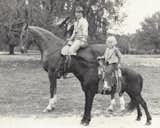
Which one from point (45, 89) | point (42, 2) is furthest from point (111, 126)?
point (42, 2)

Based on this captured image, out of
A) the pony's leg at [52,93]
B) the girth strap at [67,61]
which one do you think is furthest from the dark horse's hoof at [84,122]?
the pony's leg at [52,93]

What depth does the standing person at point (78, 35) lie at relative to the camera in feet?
33.4

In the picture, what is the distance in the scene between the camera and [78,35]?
1047 centimetres

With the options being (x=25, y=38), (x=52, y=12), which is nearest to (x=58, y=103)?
(x=25, y=38)

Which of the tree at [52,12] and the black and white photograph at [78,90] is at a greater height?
the tree at [52,12]

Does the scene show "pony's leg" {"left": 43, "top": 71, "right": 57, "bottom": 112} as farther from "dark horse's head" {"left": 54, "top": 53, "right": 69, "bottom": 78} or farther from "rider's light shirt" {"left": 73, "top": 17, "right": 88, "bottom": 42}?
Result: "rider's light shirt" {"left": 73, "top": 17, "right": 88, "bottom": 42}

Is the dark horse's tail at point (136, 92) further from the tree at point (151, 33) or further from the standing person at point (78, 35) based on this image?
the tree at point (151, 33)

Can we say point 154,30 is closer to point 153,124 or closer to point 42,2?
point 42,2

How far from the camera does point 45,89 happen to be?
679 inches

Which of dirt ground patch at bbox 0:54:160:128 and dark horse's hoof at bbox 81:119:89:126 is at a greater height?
dark horse's hoof at bbox 81:119:89:126

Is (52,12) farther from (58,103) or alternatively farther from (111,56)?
(111,56)

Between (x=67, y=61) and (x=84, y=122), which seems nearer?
(x=84, y=122)

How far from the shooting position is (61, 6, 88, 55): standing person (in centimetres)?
1019

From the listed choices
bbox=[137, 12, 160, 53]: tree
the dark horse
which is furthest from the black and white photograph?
bbox=[137, 12, 160, 53]: tree
